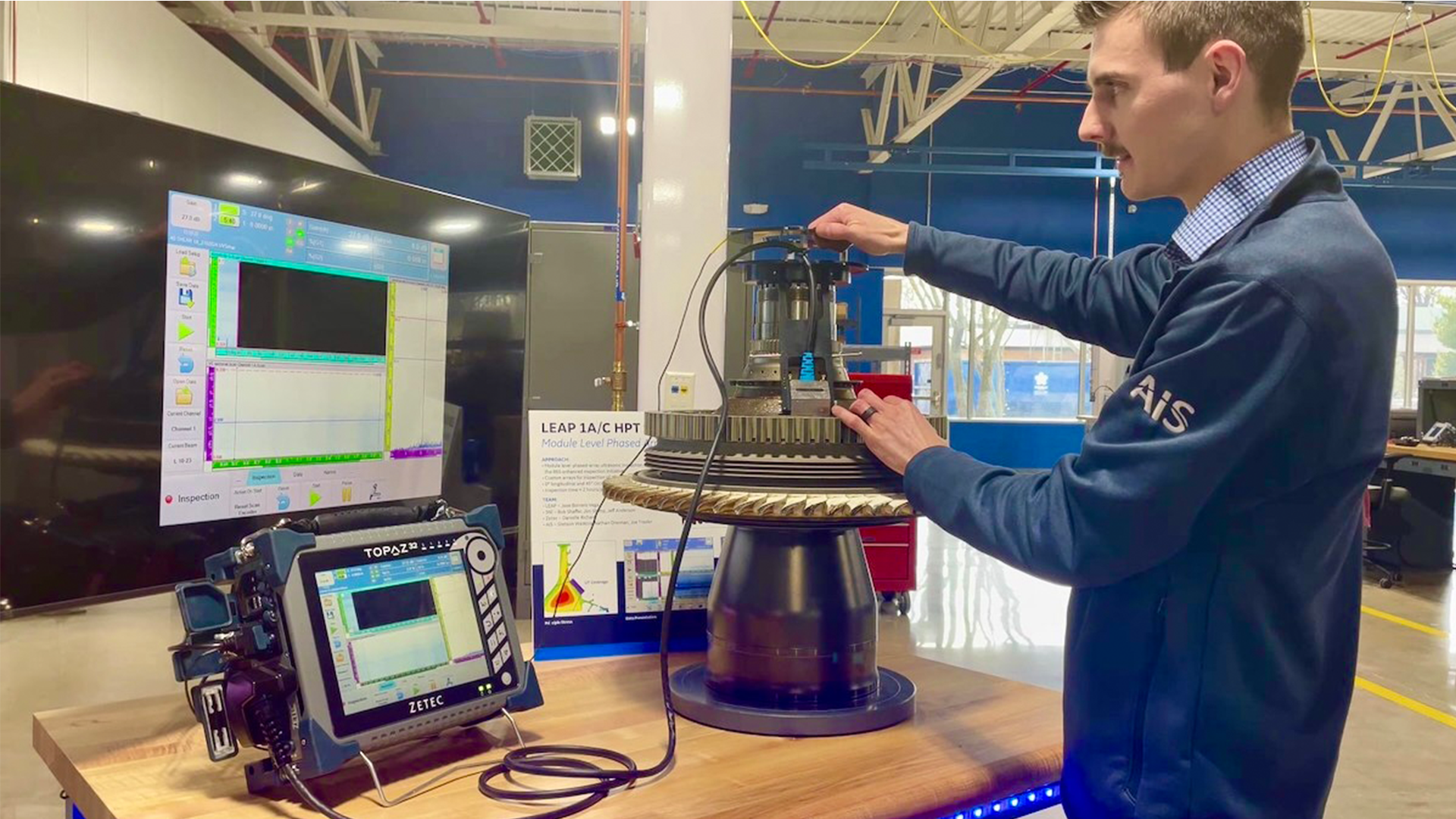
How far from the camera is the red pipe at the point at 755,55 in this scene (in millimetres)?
6832

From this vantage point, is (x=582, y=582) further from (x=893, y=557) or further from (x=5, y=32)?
(x=5, y=32)

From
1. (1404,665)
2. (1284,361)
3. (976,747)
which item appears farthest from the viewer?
(1404,665)

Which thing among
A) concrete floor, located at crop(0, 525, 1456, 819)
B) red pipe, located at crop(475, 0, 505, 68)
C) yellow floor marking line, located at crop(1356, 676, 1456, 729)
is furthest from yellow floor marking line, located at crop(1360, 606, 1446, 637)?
red pipe, located at crop(475, 0, 505, 68)

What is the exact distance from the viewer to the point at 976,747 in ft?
3.36

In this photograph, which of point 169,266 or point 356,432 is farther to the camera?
point 356,432

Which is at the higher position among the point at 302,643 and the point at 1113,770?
the point at 302,643

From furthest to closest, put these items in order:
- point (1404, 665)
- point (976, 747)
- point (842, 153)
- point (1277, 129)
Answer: point (842, 153) → point (1404, 665) → point (976, 747) → point (1277, 129)

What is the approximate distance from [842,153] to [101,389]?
900cm

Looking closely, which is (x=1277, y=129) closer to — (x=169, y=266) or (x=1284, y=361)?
(x=1284, y=361)

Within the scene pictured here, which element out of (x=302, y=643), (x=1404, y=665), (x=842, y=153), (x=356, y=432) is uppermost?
(x=842, y=153)

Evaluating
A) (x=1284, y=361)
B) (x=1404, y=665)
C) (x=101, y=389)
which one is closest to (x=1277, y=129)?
(x=1284, y=361)

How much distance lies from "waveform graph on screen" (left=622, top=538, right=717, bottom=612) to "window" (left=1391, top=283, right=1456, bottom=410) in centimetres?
1079

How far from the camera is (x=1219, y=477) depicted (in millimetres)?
792

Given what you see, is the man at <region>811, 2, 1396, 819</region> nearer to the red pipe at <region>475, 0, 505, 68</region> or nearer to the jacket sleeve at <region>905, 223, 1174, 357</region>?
the jacket sleeve at <region>905, 223, 1174, 357</region>
